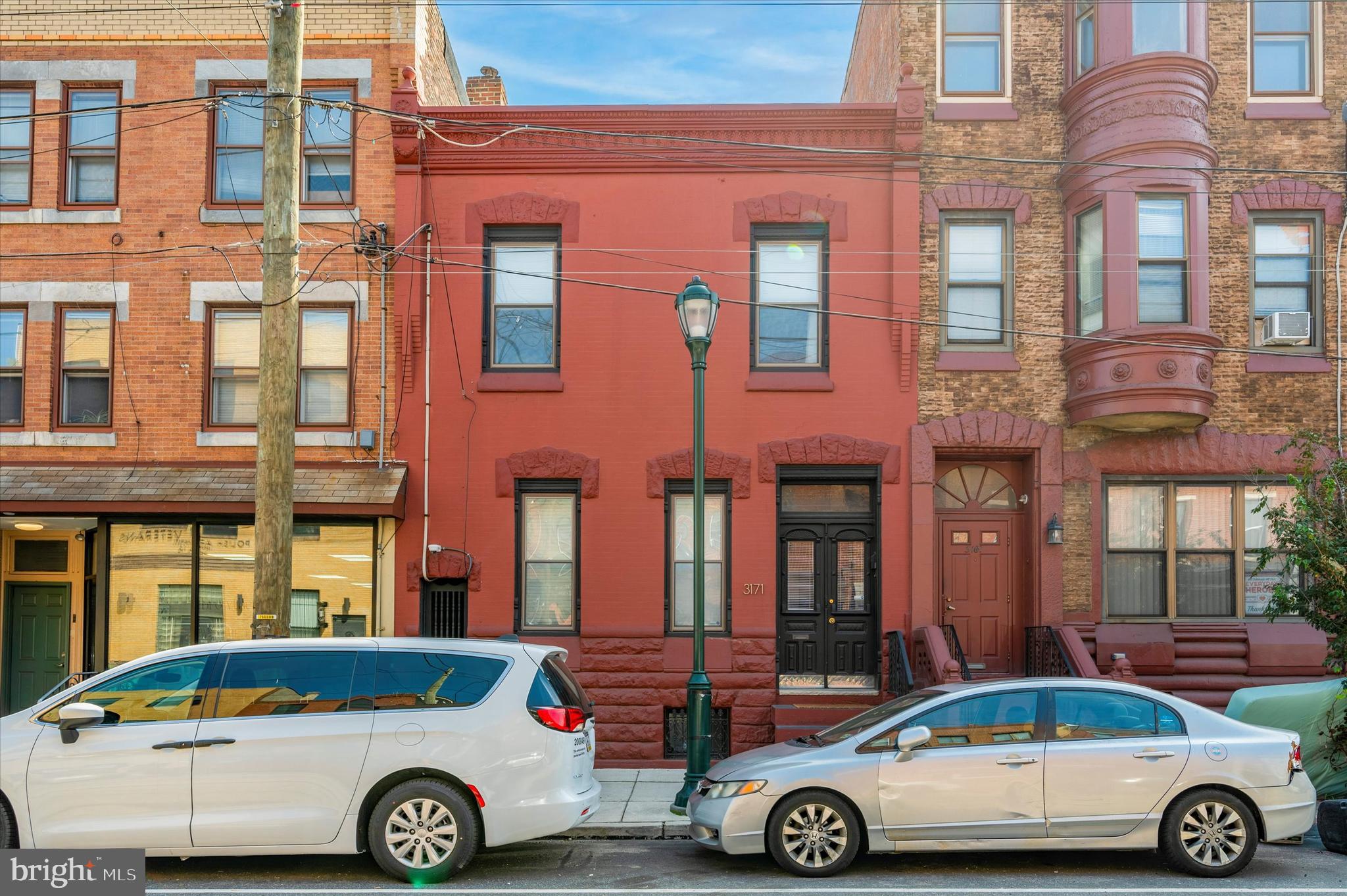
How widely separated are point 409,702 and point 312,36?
31.9 feet

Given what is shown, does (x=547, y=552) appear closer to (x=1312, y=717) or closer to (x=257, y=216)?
(x=257, y=216)

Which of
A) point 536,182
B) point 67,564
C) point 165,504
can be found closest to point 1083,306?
point 536,182

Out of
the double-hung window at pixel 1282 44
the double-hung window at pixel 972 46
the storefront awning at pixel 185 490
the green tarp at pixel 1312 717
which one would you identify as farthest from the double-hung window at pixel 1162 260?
the storefront awning at pixel 185 490

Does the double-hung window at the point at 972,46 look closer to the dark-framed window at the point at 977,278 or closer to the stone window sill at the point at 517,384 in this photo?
the dark-framed window at the point at 977,278

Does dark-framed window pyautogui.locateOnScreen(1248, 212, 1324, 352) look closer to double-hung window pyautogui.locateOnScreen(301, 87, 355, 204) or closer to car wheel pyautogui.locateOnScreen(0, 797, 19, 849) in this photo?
double-hung window pyautogui.locateOnScreen(301, 87, 355, 204)

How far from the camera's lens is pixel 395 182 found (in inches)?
549

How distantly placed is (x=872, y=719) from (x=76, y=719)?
5862 mm

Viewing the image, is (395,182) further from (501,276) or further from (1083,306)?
(1083,306)

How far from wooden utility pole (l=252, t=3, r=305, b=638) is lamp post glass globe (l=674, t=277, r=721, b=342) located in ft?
11.9

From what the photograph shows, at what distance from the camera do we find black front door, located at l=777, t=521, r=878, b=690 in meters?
13.7

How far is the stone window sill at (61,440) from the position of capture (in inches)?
542

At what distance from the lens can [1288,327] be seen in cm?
1328

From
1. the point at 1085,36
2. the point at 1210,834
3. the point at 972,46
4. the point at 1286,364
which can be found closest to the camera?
the point at 1210,834

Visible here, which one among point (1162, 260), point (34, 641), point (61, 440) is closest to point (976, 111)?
point (1162, 260)
